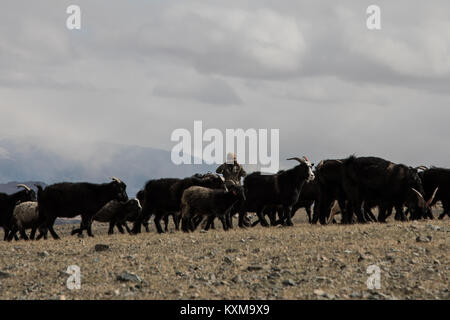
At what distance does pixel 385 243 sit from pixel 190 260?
4.49 meters

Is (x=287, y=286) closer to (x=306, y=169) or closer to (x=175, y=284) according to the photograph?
(x=175, y=284)

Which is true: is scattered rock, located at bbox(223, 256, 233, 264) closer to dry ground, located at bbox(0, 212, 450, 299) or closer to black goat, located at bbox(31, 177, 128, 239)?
dry ground, located at bbox(0, 212, 450, 299)

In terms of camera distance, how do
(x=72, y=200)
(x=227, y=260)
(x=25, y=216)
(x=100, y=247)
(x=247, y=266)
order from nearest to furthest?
1. (x=247, y=266)
2. (x=227, y=260)
3. (x=100, y=247)
4. (x=72, y=200)
5. (x=25, y=216)

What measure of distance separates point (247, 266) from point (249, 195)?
10.5m

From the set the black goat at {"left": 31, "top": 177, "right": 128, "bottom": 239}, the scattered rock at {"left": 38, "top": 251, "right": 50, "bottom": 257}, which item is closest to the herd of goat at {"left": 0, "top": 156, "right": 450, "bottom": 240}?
the black goat at {"left": 31, "top": 177, "right": 128, "bottom": 239}

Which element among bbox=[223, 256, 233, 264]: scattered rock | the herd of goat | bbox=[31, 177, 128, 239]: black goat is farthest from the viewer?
the herd of goat

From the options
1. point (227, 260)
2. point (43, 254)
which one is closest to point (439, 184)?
point (227, 260)

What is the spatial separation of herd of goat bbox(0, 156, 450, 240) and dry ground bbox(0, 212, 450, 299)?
12.2 ft

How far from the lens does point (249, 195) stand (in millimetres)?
24469

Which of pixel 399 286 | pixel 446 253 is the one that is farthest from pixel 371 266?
pixel 446 253

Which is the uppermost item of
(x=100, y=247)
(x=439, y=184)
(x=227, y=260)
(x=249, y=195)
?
(x=439, y=184)

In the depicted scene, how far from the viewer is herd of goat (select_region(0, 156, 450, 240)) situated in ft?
74.4

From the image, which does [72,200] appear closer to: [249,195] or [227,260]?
[249,195]

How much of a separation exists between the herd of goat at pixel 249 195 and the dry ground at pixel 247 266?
3727mm
